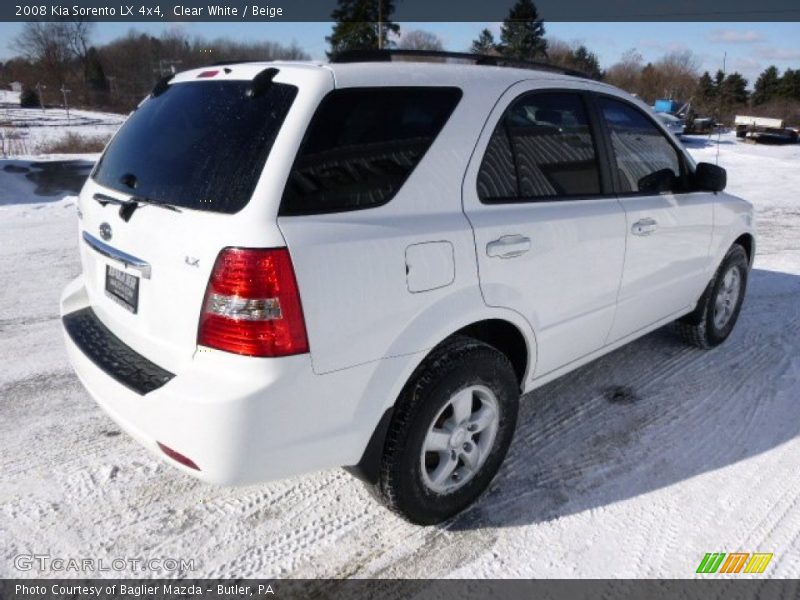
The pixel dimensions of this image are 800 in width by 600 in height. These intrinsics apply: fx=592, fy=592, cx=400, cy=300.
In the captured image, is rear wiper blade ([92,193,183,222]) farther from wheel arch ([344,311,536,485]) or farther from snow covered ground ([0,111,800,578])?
snow covered ground ([0,111,800,578])

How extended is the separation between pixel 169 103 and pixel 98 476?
1.72 metres

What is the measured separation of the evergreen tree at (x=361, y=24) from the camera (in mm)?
32719

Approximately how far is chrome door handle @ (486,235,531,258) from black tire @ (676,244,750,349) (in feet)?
7.25

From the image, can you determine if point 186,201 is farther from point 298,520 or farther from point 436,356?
point 298,520

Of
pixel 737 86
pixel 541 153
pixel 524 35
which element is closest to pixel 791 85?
pixel 737 86

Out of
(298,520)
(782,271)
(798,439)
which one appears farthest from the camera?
(782,271)

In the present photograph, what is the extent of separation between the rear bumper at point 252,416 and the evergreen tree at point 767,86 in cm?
5635

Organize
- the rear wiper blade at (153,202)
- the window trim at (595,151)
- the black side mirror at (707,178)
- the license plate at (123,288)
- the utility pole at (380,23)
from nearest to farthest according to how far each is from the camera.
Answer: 1. the rear wiper blade at (153,202)
2. the license plate at (123,288)
3. the window trim at (595,151)
4. the black side mirror at (707,178)
5. the utility pole at (380,23)

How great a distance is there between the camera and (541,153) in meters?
2.74

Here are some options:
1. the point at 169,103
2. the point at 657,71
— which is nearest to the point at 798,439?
the point at 169,103

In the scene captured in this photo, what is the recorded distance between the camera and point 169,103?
8.23 ft

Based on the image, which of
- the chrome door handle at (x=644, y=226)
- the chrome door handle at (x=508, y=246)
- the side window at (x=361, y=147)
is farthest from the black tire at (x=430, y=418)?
the chrome door handle at (x=644, y=226)

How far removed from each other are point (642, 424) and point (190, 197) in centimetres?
266

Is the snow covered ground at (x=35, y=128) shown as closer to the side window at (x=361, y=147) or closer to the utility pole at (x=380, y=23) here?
the utility pole at (x=380, y=23)
